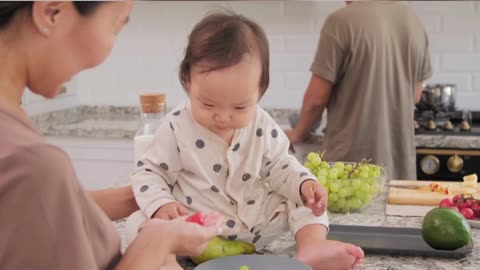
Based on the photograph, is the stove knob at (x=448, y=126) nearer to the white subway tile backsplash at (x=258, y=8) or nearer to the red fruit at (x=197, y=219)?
the white subway tile backsplash at (x=258, y=8)

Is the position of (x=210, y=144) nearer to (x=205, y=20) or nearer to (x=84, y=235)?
(x=205, y=20)

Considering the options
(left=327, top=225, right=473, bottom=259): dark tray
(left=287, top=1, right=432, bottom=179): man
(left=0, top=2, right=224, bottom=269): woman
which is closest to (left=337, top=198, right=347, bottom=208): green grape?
(left=327, top=225, right=473, bottom=259): dark tray

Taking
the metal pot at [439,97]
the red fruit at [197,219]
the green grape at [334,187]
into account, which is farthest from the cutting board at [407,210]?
the metal pot at [439,97]

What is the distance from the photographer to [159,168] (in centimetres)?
121

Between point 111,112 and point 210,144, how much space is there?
6.78 feet

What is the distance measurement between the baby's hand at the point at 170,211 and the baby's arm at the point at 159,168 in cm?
3

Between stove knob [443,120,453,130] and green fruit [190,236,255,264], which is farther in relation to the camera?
stove knob [443,120,453,130]

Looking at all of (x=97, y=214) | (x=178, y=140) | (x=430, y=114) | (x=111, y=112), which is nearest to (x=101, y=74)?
(x=111, y=112)

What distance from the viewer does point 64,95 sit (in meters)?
3.15

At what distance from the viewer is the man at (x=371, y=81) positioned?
7.57 feet

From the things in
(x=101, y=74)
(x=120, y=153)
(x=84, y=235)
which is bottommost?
(x=120, y=153)

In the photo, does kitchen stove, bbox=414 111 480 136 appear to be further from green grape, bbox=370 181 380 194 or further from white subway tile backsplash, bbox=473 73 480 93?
green grape, bbox=370 181 380 194

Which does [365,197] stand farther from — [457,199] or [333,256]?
[333,256]

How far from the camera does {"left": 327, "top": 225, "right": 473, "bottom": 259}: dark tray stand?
1.17 m
